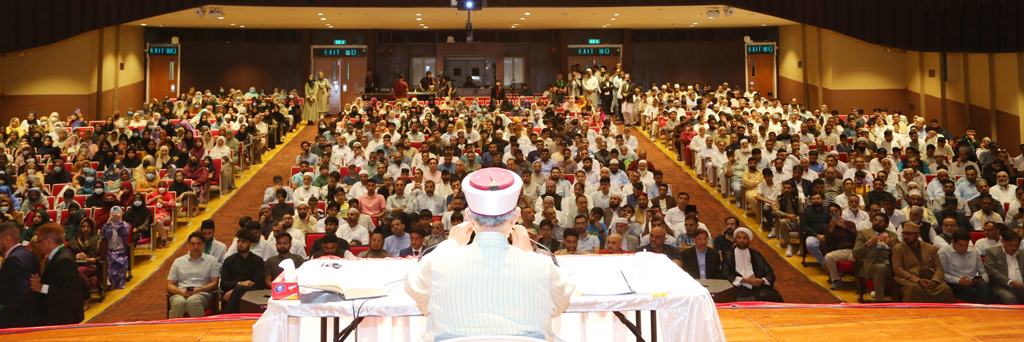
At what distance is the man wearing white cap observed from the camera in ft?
9.09

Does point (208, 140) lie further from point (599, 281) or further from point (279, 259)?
point (599, 281)

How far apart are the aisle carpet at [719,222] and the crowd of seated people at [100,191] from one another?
217 inches

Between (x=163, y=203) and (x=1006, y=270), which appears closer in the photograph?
(x=1006, y=270)

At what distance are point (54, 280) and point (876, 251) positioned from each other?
6849 millimetres

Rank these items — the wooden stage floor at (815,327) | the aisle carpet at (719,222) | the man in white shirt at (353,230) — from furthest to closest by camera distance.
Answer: the man in white shirt at (353,230), the aisle carpet at (719,222), the wooden stage floor at (815,327)

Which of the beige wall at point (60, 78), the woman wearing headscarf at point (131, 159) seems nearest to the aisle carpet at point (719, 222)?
the woman wearing headscarf at point (131, 159)

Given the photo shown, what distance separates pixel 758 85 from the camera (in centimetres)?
2241

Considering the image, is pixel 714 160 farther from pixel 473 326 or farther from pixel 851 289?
pixel 473 326

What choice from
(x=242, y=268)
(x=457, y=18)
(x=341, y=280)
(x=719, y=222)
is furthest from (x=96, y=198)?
(x=457, y=18)

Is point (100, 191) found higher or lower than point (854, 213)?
higher

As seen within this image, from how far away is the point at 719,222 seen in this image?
33.7 feet

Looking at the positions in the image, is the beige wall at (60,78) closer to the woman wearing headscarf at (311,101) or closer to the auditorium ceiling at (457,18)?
the auditorium ceiling at (457,18)

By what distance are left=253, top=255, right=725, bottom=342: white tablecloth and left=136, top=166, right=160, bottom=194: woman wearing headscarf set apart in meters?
7.63

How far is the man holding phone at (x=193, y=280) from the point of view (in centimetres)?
652
